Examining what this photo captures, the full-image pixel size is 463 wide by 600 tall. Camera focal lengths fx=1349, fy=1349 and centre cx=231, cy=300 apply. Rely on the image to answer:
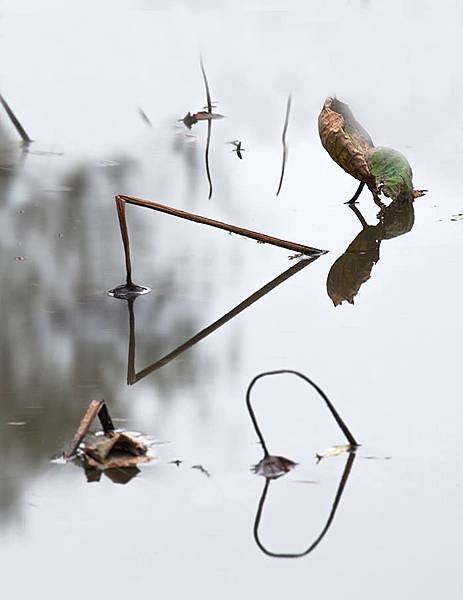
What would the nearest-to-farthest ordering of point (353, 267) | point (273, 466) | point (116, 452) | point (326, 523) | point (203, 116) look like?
point (326, 523) < point (273, 466) < point (116, 452) < point (353, 267) < point (203, 116)

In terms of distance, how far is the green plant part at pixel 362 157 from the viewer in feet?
19.5

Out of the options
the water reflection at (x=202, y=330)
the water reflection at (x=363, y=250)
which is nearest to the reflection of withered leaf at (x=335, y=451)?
the water reflection at (x=202, y=330)

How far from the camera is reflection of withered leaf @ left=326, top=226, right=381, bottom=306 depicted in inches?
193

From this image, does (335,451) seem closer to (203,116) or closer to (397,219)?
(397,219)

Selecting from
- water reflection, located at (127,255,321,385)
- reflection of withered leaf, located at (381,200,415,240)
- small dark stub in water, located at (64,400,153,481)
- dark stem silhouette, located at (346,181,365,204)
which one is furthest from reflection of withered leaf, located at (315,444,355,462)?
dark stem silhouette, located at (346,181,365,204)

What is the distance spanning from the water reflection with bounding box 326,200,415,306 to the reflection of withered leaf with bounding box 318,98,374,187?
19 centimetres

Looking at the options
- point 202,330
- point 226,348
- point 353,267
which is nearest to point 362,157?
point 353,267

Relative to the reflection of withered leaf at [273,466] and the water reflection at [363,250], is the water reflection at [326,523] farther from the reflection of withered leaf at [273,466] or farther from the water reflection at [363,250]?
the water reflection at [363,250]

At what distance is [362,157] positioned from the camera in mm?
5918

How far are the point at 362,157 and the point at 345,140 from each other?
109mm

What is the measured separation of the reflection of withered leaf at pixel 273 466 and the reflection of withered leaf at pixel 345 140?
2.88 meters

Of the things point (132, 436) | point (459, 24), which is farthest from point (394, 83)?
point (132, 436)

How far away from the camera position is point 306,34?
10.8 meters

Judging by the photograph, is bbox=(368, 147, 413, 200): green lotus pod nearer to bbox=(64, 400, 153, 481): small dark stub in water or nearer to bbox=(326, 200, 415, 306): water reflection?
bbox=(326, 200, 415, 306): water reflection
